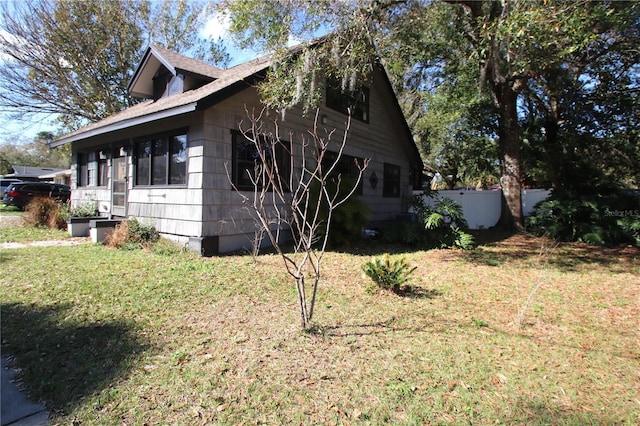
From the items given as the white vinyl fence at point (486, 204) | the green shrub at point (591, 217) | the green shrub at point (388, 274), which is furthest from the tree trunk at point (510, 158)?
the green shrub at point (388, 274)

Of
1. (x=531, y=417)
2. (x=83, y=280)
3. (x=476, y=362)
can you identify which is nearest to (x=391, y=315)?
(x=476, y=362)

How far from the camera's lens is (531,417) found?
241 cm

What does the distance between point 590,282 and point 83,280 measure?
831 cm

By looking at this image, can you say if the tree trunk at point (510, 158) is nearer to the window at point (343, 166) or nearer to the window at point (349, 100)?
the window at point (349, 100)

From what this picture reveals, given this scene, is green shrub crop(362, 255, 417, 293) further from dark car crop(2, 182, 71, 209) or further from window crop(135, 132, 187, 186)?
dark car crop(2, 182, 71, 209)

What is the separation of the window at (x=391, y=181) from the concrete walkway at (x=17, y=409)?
11369 mm

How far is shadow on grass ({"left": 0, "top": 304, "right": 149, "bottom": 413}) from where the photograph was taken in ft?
8.25

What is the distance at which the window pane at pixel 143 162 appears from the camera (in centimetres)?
838

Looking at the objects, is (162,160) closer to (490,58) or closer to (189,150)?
(189,150)

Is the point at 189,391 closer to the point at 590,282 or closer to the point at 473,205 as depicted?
the point at 590,282

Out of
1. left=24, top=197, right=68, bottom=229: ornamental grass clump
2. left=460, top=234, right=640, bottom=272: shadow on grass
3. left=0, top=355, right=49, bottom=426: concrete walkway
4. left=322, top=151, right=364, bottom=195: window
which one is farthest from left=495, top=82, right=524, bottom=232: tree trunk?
left=24, top=197, right=68, bottom=229: ornamental grass clump

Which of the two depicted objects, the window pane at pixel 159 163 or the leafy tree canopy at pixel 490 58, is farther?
the window pane at pixel 159 163

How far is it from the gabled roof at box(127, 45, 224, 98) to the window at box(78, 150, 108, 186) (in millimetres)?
2150

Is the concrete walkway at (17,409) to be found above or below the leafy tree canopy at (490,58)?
below
